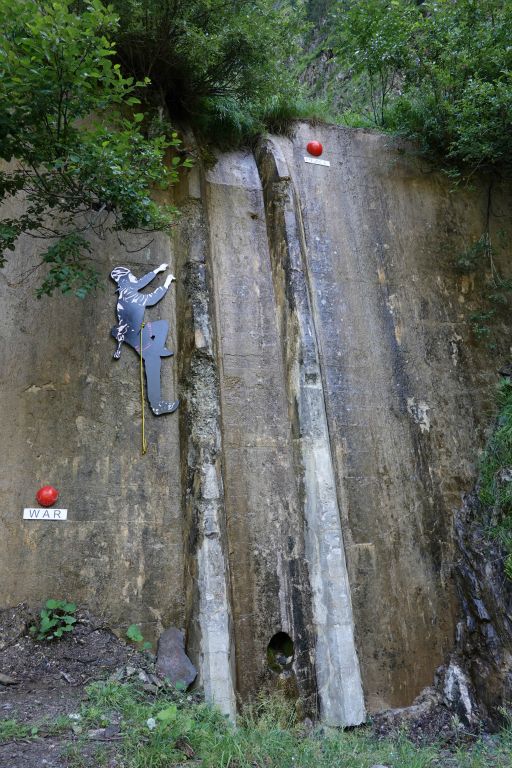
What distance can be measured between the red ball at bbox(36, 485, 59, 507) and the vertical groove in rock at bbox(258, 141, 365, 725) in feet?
6.56

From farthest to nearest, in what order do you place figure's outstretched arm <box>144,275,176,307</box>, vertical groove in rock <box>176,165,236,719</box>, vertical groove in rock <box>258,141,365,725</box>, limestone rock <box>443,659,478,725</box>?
figure's outstretched arm <box>144,275,176,307</box>
limestone rock <box>443,659,478,725</box>
vertical groove in rock <box>258,141,365,725</box>
vertical groove in rock <box>176,165,236,719</box>

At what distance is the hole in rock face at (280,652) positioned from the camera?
4.68 metres

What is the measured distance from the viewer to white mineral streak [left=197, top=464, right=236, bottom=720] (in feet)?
14.2

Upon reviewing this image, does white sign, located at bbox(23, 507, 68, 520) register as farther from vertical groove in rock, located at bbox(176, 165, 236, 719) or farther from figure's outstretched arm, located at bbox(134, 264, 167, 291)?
figure's outstretched arm, located at bbox(134, 264, 167, 291)

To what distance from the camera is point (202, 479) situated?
4902 mm

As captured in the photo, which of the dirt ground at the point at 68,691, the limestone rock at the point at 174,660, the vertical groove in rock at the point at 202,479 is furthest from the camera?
the vertical groove in rock at the point at 202,479

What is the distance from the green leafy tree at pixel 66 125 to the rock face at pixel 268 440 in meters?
0.84

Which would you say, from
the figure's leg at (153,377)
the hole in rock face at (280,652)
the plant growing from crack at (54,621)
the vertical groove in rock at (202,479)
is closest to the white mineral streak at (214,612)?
the vertical groove in rock at (202,479)

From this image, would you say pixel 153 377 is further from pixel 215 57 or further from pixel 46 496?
pixel 215 57

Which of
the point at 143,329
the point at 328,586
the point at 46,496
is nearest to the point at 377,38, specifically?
the point at 143,329

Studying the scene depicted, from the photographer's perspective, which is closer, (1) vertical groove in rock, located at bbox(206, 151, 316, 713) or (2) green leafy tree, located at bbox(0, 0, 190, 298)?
(2) green leafy tree, located at bbox(0, 0, 190, 298)

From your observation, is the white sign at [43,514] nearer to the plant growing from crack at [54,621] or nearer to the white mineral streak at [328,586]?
the plant growing from crack at [54,621]

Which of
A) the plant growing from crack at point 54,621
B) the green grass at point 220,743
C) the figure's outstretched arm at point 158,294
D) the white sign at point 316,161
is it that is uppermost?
the white sign at point 316,161

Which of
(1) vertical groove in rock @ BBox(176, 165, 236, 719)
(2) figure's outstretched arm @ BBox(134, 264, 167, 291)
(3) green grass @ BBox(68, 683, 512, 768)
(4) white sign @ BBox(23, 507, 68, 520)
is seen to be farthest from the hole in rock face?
(2) figure's outstretched arm @ BBox(134, 264, 167, 291)
